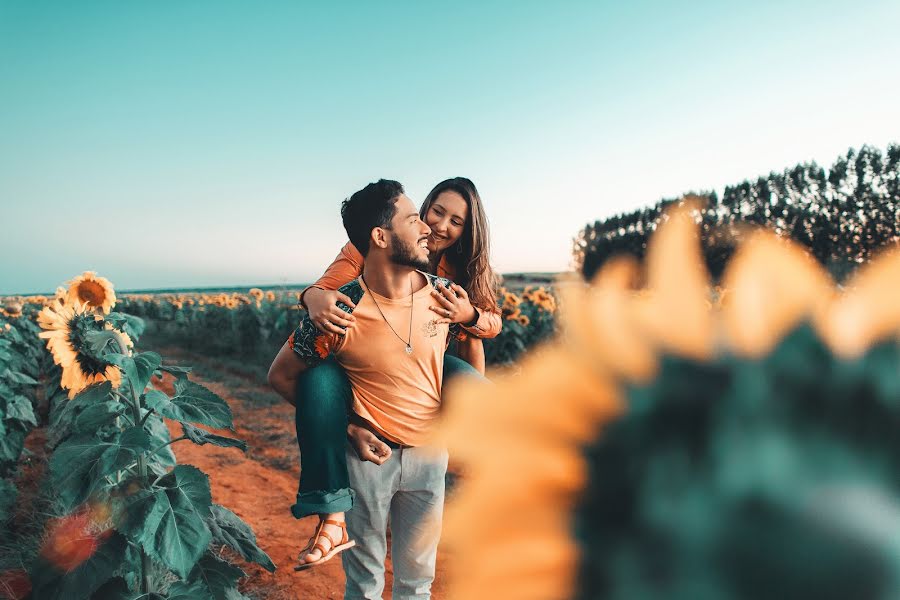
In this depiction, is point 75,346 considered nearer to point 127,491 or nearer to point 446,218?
point 127,491

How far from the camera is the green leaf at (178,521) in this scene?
1.96 m

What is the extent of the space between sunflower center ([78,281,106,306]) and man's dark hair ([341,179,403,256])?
7.13 ft

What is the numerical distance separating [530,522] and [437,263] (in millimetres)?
2294

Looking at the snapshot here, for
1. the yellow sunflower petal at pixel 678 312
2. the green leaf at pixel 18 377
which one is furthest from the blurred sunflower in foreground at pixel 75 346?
the yellow sunflower petal at pixel 678 312

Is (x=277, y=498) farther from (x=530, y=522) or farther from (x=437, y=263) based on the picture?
(x=530, y=522)

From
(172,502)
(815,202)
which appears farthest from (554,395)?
(815,202)

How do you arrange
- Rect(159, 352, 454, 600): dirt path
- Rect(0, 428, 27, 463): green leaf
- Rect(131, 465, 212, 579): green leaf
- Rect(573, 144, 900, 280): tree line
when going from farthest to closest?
Rect(573, 144, 900, 280): tree line → Rect(0, 428, 27, 463): green leaf → Rect(159, 352, 454, 600): dirt path → Rect(131, 465, 212, 579): green leaf

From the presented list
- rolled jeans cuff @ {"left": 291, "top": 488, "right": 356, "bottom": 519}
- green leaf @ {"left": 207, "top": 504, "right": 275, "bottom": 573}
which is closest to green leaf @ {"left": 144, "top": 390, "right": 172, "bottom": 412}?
green leaf @ {"left": 207, "top": 504, "right": 275, "bottom": 573}

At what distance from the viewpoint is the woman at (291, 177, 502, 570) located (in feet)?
6.31

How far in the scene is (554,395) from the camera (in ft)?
0.81

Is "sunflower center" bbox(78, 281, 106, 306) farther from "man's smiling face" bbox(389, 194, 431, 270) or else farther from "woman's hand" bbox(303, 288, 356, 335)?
"man's smiling face" bbox(389, 194, 431, 270)

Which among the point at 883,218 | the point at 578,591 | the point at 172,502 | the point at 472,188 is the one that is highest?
the point at 883,218

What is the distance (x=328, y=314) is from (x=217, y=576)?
1331 mm

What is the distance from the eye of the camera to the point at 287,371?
2090 millimetres
